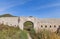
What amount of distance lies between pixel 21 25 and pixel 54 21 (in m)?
5.99

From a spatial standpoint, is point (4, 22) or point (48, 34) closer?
point (48, 34)

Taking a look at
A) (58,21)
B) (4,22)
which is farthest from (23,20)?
(58,21)

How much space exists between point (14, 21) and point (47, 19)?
594cm

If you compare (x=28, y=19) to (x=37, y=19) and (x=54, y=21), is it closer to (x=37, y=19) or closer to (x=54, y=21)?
(x=37, y=19)

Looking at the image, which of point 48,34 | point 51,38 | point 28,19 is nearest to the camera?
point 51,38

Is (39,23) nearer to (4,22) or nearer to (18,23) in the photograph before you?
(18,23)

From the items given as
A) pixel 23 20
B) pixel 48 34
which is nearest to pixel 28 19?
pixel 23 20

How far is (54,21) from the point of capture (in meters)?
36.5

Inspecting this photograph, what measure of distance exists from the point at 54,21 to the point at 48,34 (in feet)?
82.5

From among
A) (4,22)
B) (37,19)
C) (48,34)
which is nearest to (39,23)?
(37,19)

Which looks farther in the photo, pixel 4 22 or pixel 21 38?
pixel 4 22

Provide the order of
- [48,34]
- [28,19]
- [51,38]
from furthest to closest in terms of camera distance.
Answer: [28,19], [48,34], [51,38]

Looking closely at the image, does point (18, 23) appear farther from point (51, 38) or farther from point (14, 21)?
point (51, 38)

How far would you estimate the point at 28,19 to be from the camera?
1419 inches
